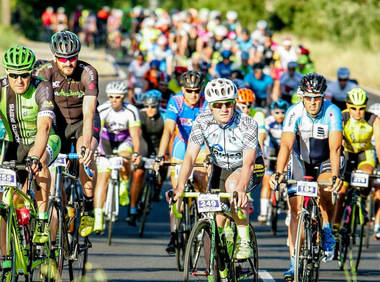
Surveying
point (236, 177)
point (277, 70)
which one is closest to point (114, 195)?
point (236, 177)

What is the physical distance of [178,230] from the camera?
13070 millimetres

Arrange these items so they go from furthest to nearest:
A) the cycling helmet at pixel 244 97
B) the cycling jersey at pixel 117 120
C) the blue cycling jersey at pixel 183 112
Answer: the cycling helmet at pixel 244 97 < the cycling jersey at pixel 117 120 < the blue cycling jersey at pixel 183 112

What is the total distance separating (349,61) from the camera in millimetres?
49062

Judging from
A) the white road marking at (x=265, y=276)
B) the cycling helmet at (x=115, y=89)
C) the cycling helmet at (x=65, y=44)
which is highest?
the cycling helmet at (x=65, y=44)

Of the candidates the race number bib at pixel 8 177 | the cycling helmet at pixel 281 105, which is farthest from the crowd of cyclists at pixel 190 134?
the cycling helmet at pixel 281 105

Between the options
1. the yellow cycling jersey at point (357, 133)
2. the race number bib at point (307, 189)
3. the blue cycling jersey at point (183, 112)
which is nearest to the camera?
the race number bib at point (307, 189)

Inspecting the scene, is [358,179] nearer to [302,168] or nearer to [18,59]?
[302,168]

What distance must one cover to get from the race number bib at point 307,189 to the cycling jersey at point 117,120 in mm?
5398

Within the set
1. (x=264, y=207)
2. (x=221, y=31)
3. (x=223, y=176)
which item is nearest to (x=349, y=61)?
(x=221, y=31)

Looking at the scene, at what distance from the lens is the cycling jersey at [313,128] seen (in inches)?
441

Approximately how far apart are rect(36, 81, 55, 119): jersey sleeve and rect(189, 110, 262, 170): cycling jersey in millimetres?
1233

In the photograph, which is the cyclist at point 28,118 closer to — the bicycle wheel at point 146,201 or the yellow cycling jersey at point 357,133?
the yellow cycling jersey at point 357,133

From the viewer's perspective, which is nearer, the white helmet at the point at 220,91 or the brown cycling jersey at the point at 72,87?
the white helmet at the point at 220,91

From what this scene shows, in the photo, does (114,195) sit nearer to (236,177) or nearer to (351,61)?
(236,177)
